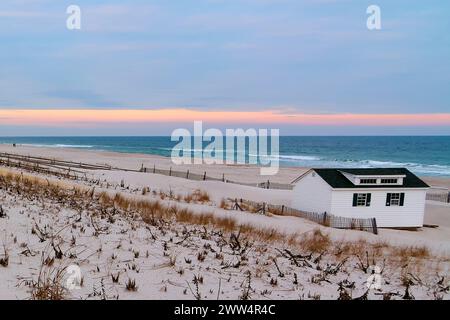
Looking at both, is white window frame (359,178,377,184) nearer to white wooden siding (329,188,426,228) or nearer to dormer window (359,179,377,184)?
dormer window (359,179,377,184)

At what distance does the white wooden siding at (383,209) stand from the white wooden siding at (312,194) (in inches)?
27.1

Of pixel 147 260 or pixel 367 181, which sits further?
pixel 367 181

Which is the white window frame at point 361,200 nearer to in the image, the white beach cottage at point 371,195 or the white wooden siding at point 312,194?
the white beach cottage at point 371,195

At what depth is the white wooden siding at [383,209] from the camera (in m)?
25.4

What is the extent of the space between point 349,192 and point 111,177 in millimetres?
18929

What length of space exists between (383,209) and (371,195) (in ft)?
4.20

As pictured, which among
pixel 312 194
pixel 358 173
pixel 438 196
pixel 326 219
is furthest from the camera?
pixel 438 196

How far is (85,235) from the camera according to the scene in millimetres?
7578

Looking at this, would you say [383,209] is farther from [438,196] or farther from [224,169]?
[224,169]

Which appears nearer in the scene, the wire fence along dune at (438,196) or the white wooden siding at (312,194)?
the white wooden siding at (312,194)

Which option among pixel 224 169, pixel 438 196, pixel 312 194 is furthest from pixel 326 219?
pixel 224 169

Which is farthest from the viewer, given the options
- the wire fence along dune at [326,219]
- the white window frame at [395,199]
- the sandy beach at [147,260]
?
the white window frame at [395,199]

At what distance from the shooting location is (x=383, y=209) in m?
26.2

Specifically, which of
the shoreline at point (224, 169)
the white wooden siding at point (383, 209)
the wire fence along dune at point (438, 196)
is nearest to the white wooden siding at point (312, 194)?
the white wooden siding at point (383, 209)
